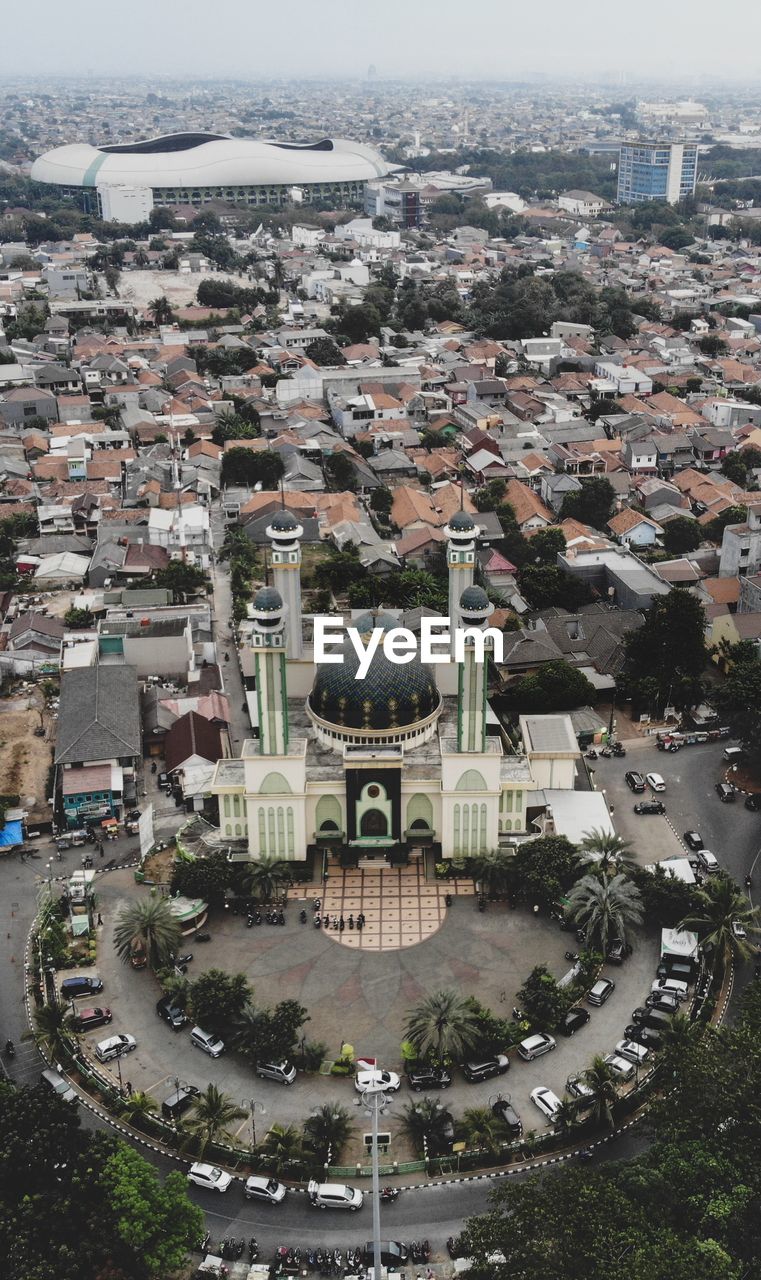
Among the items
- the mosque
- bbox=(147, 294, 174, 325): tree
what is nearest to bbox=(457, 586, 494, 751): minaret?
the mosque

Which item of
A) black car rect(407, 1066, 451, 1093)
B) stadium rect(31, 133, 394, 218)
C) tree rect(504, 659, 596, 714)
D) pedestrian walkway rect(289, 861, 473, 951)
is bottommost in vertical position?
pedestrian walkway rect(289, 861, 473, 951)

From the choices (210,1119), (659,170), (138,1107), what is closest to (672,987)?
(210,1119)

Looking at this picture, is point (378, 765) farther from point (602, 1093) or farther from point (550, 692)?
point (602, 1093)

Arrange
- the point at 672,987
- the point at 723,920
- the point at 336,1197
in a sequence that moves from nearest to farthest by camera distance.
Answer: the point at 336,1197 → the point at 672,987 → the point at 723,920

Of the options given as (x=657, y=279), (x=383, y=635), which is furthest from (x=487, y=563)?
(x=657, y=279)

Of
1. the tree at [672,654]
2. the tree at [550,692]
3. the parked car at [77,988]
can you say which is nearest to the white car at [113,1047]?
the parked car at [77,988]

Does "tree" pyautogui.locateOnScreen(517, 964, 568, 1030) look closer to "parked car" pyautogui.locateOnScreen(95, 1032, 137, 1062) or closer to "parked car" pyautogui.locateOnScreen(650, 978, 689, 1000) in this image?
"parked car" pyautogui.locateOnScreen(650, 978, 689, 1000)
